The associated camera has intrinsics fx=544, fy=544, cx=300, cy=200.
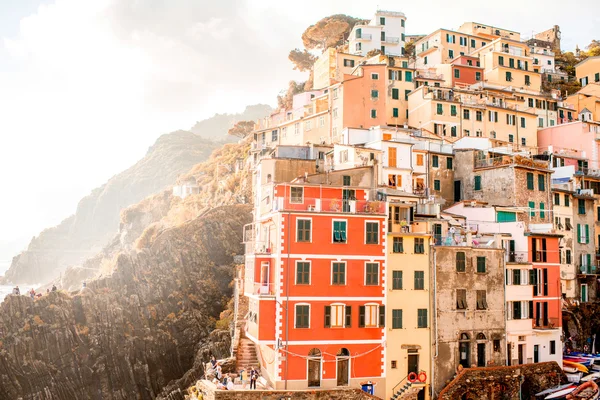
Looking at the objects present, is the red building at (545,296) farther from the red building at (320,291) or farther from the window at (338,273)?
the window at (338,273)

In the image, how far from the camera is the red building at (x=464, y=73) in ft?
244

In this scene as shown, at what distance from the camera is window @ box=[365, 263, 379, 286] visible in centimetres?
3641

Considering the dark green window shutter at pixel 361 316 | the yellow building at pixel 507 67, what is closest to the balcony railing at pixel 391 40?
the yellow building at pixel 507 67

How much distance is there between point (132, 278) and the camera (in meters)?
65.4

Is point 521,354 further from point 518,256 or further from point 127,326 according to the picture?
point 127,326

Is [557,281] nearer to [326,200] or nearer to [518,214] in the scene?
[518,214]

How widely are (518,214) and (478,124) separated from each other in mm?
20587

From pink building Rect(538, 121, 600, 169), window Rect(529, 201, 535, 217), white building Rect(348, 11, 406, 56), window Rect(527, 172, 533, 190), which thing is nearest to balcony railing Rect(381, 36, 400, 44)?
white building Rect(348, 11, 406, 56)

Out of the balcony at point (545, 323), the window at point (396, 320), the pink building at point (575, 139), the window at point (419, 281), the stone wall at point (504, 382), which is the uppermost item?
the pink building at point (575, 139)

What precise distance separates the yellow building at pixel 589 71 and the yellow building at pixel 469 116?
2509 centimetres

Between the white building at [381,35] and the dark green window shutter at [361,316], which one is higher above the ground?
the white building at [381,35]

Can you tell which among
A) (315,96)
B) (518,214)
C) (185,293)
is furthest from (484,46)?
(185,293)

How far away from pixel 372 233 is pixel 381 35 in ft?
182

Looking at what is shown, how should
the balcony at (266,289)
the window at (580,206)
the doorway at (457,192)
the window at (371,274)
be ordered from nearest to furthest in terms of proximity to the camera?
the balcony at (266,289) < the window at (371,274) < the doorway at (457,192) < the window at (580,206)
